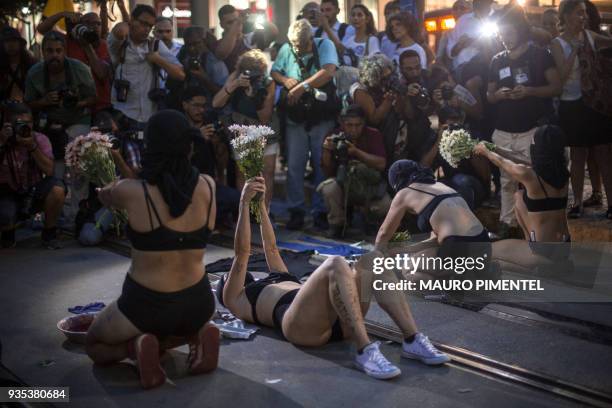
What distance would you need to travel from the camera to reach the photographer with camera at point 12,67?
964cm

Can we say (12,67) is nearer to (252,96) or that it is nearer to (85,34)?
(85,34)

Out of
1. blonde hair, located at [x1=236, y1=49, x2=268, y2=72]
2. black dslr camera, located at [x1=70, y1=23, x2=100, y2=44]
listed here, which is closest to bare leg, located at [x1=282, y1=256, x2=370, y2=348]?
blonde hair, located at [x1=236, y1=49, x2=268, y2=72]

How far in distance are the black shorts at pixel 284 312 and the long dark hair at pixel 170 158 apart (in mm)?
1139

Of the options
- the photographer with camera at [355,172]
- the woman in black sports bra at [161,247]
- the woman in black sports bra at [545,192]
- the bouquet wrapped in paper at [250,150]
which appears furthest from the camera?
the photographer with camera at [355,172]

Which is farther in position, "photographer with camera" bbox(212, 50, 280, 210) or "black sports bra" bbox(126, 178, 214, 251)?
"photographer with camera" bbox(212, 50, 280, 210)

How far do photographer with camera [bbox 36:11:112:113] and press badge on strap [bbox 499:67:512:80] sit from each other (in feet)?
14.9

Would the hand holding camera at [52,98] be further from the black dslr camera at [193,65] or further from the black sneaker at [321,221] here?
the black sneaker at [321,221]

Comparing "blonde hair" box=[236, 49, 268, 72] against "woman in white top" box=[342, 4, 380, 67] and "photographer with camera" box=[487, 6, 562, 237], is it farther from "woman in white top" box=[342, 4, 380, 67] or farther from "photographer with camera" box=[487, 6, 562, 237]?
"photographer with camera" box=[487, 6, 562, 237]

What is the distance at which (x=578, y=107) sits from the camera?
862 cm

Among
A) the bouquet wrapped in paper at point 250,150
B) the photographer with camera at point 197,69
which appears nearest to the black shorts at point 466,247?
the bouquet wrapped in paper at point 250,150

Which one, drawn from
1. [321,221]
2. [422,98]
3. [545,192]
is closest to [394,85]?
[422,98]

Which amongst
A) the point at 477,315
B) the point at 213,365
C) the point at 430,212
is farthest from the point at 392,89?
the point at 213,365

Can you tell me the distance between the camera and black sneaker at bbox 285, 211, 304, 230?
9.41 m

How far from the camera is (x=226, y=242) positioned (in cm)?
884
